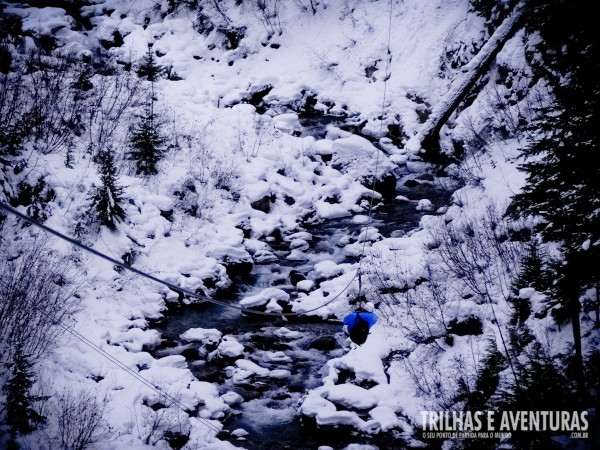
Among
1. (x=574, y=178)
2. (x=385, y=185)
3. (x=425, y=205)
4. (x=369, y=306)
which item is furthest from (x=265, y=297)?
(x=574, y=178)

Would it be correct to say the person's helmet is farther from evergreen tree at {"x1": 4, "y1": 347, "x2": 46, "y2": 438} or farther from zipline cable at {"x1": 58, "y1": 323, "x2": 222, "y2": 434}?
evergreen tree at {"x1": 4, "y1": 347, "x2": 46, "y2": 438}

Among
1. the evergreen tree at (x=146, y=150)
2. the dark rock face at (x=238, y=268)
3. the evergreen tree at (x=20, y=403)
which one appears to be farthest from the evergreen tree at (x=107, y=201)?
the evergreen tree at (x=20, y=403)

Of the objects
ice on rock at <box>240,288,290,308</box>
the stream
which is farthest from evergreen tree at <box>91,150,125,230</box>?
ice on rock at <box>240,288,290,308</box>

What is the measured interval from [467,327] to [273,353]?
3.12 m

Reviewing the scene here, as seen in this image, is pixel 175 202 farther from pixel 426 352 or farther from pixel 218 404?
pixel 426 352

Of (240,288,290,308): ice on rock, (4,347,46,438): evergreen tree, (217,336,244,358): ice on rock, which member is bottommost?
(4,347,46,438): evergreen tree

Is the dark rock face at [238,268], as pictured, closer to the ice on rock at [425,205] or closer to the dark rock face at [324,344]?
the dark rock face at [324,344]

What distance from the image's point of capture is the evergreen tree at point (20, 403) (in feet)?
14.7

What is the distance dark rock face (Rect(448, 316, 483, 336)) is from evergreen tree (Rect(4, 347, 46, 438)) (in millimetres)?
5488

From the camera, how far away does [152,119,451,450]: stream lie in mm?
5422

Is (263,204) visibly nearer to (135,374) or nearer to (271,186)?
(271,186)

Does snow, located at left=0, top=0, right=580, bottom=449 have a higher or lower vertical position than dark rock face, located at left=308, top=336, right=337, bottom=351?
higher

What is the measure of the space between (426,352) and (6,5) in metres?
18.8

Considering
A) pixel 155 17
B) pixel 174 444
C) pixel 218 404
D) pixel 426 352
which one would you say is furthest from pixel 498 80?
pixel 155 17
